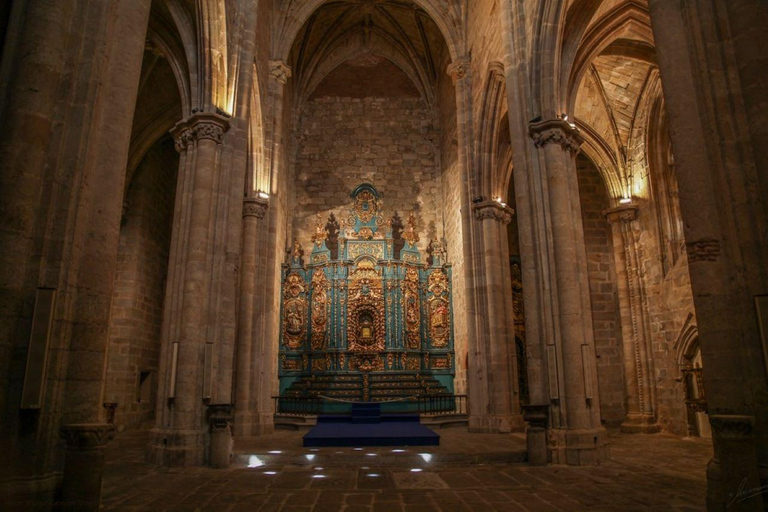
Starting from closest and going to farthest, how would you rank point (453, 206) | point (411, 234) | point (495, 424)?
point (495, 424) → point (453, 206) → point (411, 234)

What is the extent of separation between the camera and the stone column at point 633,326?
13.9 metres

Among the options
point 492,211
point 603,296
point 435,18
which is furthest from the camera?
point 603,296

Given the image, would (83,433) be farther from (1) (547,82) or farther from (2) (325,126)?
(2) (325,126)

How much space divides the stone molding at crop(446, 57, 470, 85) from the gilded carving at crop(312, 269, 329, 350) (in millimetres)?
8083

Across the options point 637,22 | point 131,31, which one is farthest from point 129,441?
point 637,22

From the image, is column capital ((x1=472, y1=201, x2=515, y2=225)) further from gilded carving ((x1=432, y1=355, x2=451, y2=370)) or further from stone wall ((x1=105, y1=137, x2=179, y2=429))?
stone wall ((x1=105, y1=137, x2=179, y2=429))

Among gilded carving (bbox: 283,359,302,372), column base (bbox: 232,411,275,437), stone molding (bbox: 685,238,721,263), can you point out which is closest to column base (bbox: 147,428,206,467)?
column base (bbox: 232,411,275,437)

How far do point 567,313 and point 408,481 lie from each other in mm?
3867

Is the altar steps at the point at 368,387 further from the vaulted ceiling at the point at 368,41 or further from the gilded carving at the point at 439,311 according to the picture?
A: the vaulted ceiling at the point at 368,41

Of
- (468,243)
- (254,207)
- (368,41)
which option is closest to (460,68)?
(468,243)

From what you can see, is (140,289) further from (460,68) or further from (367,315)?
(460,68)

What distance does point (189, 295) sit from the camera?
336 inches

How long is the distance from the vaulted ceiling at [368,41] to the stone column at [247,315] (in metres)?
9.44

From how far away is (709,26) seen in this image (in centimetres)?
490
